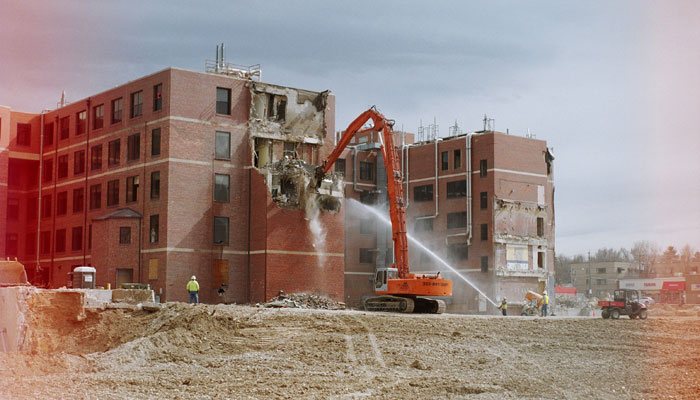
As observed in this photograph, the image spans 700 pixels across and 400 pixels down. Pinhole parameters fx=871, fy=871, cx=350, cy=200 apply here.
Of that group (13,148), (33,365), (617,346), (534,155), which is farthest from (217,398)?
(534,155)

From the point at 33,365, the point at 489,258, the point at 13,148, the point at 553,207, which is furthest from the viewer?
the point at 553,207

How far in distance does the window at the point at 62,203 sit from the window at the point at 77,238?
8.35ft

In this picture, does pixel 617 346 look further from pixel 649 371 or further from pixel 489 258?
pixel 489 258

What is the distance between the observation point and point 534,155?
8500 cm

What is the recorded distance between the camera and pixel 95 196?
67938 millimetres

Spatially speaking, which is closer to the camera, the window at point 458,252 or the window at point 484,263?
the window at point 484,263

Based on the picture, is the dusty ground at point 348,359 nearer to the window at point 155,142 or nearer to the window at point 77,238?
the window at point 155,142

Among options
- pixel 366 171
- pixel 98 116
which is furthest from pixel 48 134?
pixel 366 171

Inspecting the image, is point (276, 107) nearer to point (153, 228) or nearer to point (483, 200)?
point (153, 228)

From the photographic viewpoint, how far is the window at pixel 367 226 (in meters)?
87.1

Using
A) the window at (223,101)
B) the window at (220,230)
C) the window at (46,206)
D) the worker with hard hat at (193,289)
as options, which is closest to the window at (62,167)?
the window at (46,206)

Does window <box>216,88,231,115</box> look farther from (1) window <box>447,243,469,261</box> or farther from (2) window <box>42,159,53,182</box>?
(1) window <box>447,243,469,261</box>

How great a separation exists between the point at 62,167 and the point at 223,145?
736 inches

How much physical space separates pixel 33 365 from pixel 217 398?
649cm
